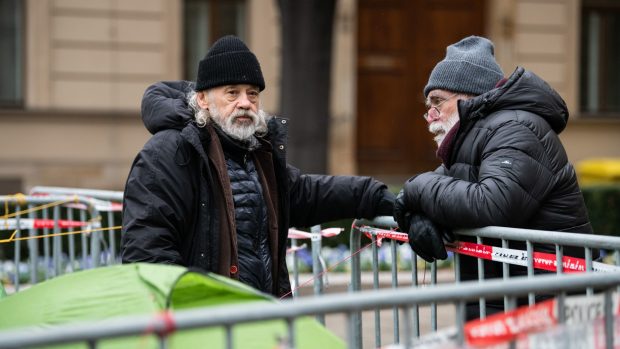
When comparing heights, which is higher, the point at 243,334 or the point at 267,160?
the point at 267,160

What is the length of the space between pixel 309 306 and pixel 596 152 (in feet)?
50.2

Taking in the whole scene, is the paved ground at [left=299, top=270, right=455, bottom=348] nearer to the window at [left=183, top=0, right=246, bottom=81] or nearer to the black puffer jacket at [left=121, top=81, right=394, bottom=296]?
the black puffer jacket at [left=121, top=81, right=394, bottom=296]

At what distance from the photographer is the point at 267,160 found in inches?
169

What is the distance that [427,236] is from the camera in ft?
12.7

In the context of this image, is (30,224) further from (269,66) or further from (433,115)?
(269,66)

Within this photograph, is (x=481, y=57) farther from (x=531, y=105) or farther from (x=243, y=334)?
(x=243, y=334)

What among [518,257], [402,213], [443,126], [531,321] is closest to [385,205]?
[402,213]

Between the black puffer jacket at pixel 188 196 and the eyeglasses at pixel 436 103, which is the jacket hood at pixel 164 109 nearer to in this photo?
the black puffer jacket at pixel 188 196

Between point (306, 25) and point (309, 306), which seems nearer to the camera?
point (309, 306)

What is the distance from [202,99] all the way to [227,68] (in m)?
0.18

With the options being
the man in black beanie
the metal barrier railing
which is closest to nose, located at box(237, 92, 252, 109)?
the man in black beanie

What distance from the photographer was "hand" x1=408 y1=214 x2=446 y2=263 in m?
3.86

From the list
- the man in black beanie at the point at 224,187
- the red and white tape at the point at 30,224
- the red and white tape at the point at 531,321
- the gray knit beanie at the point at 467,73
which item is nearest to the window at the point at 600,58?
the red and white tape at the point at 30,224

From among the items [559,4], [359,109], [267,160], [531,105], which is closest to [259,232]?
[267,160]
